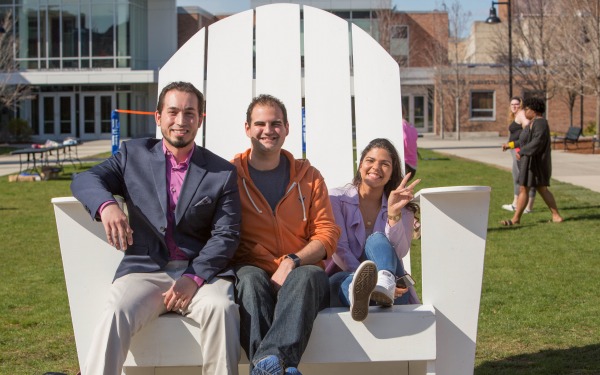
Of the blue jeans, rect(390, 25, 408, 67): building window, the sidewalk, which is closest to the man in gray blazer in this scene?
the blue jeans

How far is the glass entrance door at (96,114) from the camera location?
147ft

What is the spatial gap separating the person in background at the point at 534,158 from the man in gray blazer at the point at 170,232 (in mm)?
6996

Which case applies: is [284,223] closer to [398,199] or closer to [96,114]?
[398,199]

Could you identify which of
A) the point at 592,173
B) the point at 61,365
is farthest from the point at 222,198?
the point at 592,173

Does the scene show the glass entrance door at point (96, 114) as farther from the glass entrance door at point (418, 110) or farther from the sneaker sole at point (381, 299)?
the sneaker sole at point (381, 299)

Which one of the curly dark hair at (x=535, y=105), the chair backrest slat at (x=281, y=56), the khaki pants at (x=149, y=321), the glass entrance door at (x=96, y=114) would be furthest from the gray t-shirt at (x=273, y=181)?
the glass entrance door at (x=96, y=114)

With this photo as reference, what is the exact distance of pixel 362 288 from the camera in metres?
3.25

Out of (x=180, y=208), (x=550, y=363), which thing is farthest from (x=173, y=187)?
(x=550, y=363)

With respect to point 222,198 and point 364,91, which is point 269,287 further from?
point 364,91

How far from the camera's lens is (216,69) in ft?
17.0

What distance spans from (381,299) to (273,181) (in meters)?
0.83

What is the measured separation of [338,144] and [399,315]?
6.61 feet

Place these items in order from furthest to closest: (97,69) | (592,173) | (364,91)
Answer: (97,69) < (592,173) < (364,91)

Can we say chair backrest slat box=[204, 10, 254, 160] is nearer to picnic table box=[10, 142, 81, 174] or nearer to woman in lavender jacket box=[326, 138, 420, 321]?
woman in lavender jacket box=[326, 138, 420, 321]
